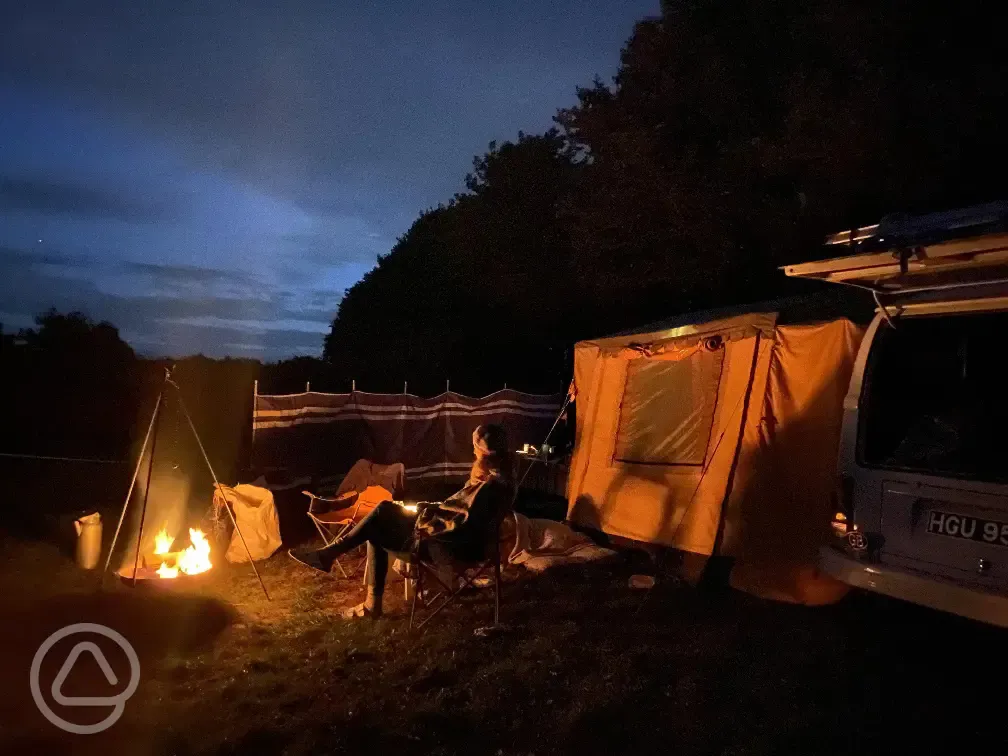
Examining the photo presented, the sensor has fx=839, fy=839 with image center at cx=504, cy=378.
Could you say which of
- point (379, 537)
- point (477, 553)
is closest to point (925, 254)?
point (477, 553)

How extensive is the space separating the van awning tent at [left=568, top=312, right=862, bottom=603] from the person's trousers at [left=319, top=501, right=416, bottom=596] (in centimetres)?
229

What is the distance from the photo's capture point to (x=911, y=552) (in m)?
4.14

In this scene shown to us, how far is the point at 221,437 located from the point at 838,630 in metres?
14.0

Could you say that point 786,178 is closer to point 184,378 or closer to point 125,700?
point 125,700

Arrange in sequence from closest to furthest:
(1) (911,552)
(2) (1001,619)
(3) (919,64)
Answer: (2) (1001,619) → (1) (911,552) → (3) (919,64)

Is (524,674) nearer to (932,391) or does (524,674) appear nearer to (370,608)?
(370,608)

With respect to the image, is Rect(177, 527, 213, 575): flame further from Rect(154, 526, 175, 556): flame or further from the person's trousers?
the person's trousers

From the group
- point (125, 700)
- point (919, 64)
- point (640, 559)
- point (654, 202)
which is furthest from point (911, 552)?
point (654, 202)

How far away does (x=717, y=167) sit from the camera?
11.5 metres

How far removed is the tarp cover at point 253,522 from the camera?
6.98 metres

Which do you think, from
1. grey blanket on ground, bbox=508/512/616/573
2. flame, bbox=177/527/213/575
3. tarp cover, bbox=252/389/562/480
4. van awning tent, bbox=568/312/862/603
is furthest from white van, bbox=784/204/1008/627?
tarp cover, bbox=252/389/562/480

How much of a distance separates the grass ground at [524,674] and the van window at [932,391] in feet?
4.11

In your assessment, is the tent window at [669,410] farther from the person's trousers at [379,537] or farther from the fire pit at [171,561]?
the fire pit at [171,561]

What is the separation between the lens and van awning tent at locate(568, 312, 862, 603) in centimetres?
568
